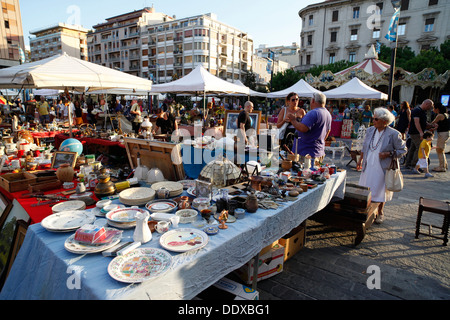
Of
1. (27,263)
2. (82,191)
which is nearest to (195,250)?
(27,263)

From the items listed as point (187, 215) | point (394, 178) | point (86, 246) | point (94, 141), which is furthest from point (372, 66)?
point (86, 246)

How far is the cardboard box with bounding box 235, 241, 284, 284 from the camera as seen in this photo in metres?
2.40

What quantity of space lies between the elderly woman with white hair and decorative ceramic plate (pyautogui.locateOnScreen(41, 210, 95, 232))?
12.7 ft

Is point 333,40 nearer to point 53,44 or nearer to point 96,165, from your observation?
point 96,165

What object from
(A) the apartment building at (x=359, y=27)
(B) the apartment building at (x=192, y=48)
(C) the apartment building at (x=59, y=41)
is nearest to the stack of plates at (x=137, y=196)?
(A) the apartment building at (x=359, y=27)

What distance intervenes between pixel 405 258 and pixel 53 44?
8520 centimetres

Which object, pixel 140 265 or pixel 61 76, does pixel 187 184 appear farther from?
pixel 61 76

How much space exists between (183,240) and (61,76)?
4235mm

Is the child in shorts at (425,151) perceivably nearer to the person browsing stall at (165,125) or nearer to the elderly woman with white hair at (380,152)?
the elderly woman with white hair at (380,152)

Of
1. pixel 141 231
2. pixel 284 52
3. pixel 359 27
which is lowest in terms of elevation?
pixel 141 231

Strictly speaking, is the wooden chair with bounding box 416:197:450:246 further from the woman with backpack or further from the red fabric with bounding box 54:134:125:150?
the red fabric with bounding box 54:134:125:150

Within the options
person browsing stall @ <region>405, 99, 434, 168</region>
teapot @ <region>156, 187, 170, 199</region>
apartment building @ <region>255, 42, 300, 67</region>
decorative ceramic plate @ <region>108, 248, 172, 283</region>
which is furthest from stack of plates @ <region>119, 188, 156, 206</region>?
apartment building @ <region>255, 42, 300, 67</region>

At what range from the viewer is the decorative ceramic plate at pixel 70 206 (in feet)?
7.13

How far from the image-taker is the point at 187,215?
6.95 ft
